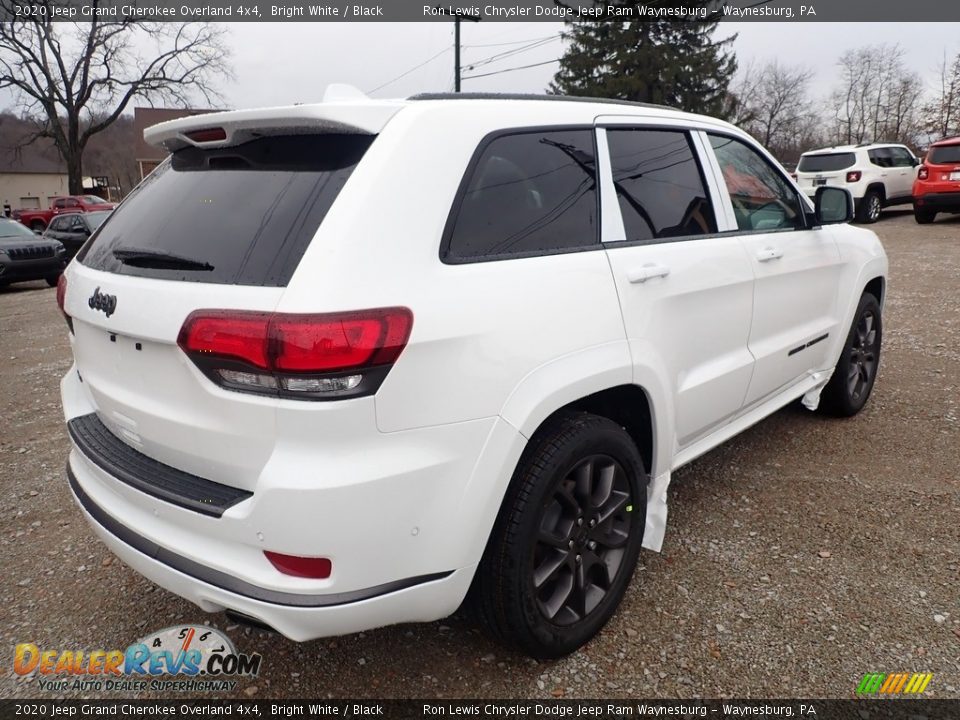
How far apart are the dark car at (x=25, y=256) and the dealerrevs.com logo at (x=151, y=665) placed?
40.5ft

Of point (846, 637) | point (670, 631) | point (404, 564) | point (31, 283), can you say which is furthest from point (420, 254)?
point (31, 283)

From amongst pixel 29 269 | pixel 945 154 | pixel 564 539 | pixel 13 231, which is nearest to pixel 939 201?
pixel 945 154

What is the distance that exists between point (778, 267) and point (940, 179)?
12861 mm

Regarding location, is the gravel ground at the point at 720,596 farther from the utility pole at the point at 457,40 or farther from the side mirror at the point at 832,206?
the utility pole at the point at 457,40

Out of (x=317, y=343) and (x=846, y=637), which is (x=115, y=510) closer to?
(x=317, y=343)

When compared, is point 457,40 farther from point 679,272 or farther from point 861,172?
point 679,272

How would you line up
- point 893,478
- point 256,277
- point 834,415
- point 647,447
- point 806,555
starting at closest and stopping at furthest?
point 256,277, point 647,447, point 806,555, point 893,478, point 834,415

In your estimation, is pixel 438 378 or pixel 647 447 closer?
pixel 438 378

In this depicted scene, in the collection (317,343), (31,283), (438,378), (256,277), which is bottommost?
(31,283)

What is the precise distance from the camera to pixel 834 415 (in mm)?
4285

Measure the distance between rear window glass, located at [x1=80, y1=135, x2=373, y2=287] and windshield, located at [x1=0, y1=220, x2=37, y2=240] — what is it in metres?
13.3

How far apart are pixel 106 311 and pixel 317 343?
82 centimetres

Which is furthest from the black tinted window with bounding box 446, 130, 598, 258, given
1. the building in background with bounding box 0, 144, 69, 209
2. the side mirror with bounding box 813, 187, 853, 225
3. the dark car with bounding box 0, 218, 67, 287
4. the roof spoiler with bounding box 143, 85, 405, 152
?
the building in background with bounding box 0, 144, 69, 209

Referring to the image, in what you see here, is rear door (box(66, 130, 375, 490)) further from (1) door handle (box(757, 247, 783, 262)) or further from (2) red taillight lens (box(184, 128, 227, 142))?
(1) door handle (box(757, 247, 783, 262))
